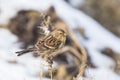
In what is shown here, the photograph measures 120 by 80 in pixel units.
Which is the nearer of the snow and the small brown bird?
the small brown bird

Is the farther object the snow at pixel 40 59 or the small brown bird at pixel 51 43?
the snow at pixel 40 59

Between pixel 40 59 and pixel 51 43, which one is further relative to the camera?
pixel 40 59

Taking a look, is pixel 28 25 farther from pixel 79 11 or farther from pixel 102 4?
pixel 102 4
